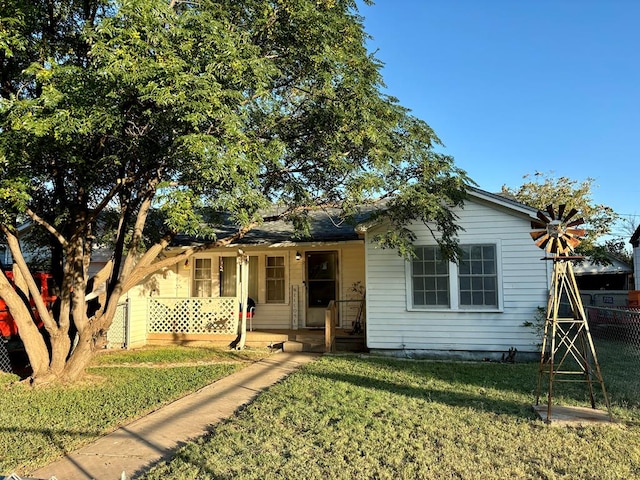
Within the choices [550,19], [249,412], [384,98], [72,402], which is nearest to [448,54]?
[550,19]


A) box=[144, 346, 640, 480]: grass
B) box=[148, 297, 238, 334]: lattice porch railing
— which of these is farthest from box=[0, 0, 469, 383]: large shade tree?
box=[148, 297, 238, 334]: lattice porch railing

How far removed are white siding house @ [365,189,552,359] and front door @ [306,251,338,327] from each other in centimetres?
268

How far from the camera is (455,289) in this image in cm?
1038

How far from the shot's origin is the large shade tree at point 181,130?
18.2 feet

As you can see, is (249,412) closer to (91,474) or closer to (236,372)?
(91,474)

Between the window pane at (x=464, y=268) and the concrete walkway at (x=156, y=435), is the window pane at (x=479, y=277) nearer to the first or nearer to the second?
the window pane at (x=464, y=268)

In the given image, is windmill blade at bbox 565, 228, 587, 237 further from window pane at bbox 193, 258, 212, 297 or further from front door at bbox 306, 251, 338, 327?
window pane at bbox 193, 258, 212, 297

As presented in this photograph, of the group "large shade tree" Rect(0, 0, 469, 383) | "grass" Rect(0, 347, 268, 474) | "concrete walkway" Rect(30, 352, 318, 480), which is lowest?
"concrete walkway" Rect(30, 352, 318, 480)

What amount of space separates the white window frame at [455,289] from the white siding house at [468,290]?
2cm

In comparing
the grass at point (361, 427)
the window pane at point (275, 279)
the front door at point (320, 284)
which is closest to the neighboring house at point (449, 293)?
the front door at point (320, 284)

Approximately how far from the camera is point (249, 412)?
598 centimetres

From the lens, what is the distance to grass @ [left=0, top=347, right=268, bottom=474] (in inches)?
195

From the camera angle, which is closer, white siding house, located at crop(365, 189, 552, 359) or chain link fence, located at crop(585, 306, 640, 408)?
chain link fence, located at crop(585, 306, 640, 408)

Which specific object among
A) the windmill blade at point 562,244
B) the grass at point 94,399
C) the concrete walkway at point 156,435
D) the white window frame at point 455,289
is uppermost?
the windmill blade at point 562,244
